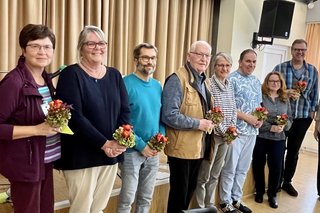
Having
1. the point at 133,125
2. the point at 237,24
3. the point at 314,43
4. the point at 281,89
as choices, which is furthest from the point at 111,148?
the point at 314,43

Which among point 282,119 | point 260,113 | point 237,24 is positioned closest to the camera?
point 260,113

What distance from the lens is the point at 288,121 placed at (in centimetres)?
324

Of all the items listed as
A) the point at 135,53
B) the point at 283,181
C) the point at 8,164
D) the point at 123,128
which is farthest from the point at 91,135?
the point at 283,181

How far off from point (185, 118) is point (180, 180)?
47cm

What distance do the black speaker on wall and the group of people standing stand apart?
1.45m

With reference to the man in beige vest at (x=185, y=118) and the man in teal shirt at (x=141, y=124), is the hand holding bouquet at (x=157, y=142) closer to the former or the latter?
the man in teal shirt at (x=141, y=124)

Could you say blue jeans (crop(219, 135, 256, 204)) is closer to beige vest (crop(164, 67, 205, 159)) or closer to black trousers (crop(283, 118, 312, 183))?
beige vest (crop(164, 67, 205, 159))

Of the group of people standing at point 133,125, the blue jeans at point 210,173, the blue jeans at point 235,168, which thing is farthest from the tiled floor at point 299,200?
the blue jeans at point 210,173

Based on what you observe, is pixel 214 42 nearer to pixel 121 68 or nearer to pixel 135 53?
pixel 121 68

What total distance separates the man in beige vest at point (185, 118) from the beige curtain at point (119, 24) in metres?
1.47

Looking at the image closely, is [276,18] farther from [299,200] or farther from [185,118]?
[185,118]

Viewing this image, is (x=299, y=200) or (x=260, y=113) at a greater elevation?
(x=260, y=113)

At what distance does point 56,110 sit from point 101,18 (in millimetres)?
2217

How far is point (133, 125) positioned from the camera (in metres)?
2.06
